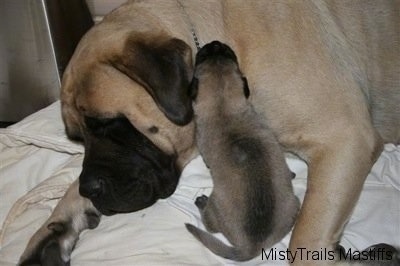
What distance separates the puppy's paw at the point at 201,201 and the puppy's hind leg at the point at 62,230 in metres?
0.30

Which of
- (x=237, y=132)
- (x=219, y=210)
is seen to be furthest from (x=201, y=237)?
(x=237, y=132)

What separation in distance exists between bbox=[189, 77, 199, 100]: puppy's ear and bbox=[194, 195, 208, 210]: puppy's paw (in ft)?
0.99

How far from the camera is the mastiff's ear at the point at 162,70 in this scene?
150cm

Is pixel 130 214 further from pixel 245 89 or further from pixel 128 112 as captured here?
pixel 245 89

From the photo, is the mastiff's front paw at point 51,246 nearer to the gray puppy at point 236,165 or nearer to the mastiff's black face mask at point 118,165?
the mastiff's black face mask at point 118,165

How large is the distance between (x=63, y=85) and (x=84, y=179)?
0.26 m

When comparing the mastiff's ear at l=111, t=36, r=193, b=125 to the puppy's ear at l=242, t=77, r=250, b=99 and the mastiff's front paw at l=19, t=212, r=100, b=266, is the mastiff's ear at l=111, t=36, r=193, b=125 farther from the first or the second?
the mastiff's front paw at l=19, t=212, r=100, b=266

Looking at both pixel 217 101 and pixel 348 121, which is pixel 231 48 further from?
pixel 348 121

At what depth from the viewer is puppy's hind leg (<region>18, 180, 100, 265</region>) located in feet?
5.60

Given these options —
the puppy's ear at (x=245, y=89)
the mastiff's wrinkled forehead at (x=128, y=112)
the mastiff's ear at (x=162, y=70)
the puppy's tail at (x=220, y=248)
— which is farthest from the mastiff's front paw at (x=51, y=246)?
the puppy's ear at (x=245, y=89)

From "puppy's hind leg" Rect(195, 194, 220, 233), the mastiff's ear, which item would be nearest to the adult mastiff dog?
the mastiff's ear

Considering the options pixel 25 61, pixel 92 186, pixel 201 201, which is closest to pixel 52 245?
pixel 92 186

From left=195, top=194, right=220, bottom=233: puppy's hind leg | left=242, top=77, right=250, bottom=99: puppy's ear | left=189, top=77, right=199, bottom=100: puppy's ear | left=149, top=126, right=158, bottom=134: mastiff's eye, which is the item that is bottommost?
left=195, top=194, right=220, bottom=233: puppy's hind leg

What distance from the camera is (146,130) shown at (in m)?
1.61
